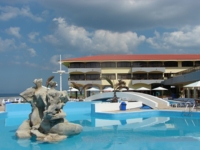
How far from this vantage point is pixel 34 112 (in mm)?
11391

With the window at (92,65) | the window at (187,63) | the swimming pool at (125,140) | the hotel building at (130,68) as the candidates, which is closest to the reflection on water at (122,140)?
the swimming pool at (125,140)

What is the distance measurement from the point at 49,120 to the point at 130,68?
37753 mm

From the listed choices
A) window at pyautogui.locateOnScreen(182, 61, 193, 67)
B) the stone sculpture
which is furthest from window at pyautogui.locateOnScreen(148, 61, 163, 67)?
the stone sculpture

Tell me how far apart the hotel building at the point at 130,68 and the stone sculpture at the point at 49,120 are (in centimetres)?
3336

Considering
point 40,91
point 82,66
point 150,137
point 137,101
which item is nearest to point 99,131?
point 150,137

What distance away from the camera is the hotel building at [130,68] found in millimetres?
45688

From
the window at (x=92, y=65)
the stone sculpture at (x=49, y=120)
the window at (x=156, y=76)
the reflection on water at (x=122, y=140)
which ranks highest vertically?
the window at (x=92, y=65)

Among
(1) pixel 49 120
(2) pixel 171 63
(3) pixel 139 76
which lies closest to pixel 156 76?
(3) pixel 139 76

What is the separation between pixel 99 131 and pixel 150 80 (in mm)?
34295

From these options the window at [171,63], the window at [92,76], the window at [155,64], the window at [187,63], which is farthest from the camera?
the window at [171,63]

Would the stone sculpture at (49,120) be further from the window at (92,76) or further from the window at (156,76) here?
the window at (156,76)

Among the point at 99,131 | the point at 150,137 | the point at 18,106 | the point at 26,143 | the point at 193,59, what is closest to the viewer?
the point at 26,143

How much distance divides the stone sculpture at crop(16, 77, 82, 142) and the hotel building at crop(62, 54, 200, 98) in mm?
33359

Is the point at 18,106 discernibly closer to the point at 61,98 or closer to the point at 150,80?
the point at 61,98
